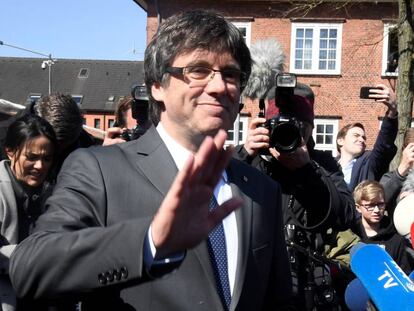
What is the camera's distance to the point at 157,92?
2.07 meters

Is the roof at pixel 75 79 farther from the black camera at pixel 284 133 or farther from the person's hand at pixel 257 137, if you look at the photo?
the black camera at pixel 284 133

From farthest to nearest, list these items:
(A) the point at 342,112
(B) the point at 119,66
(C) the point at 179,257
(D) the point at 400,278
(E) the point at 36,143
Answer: (B) the point at 119,66
(A) the point at 342,112
(E) the point at 36,143
(D) the point at 400,278
(C) the point at 179,257

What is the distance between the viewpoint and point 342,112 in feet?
73.2

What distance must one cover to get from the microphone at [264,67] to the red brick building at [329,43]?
18.2m

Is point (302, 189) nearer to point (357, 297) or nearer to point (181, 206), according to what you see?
point (357, 297)

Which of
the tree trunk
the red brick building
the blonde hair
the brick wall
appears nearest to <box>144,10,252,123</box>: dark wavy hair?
the blonde hair

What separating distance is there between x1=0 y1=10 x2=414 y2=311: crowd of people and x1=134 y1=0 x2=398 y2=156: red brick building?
18.7 m

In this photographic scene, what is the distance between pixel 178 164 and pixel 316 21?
841 inches

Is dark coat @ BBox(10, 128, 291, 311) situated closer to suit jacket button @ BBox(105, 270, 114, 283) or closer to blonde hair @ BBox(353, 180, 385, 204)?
suit jacket button @ BBox(105, 270, 114, 283)

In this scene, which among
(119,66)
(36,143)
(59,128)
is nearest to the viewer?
(36,143)

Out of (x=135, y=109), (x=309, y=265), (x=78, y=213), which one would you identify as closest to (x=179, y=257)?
(x=78, y=213)

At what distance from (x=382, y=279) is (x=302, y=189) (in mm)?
950

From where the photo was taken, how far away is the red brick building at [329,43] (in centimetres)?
2208

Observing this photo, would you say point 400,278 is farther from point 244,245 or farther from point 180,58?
point 180,58
